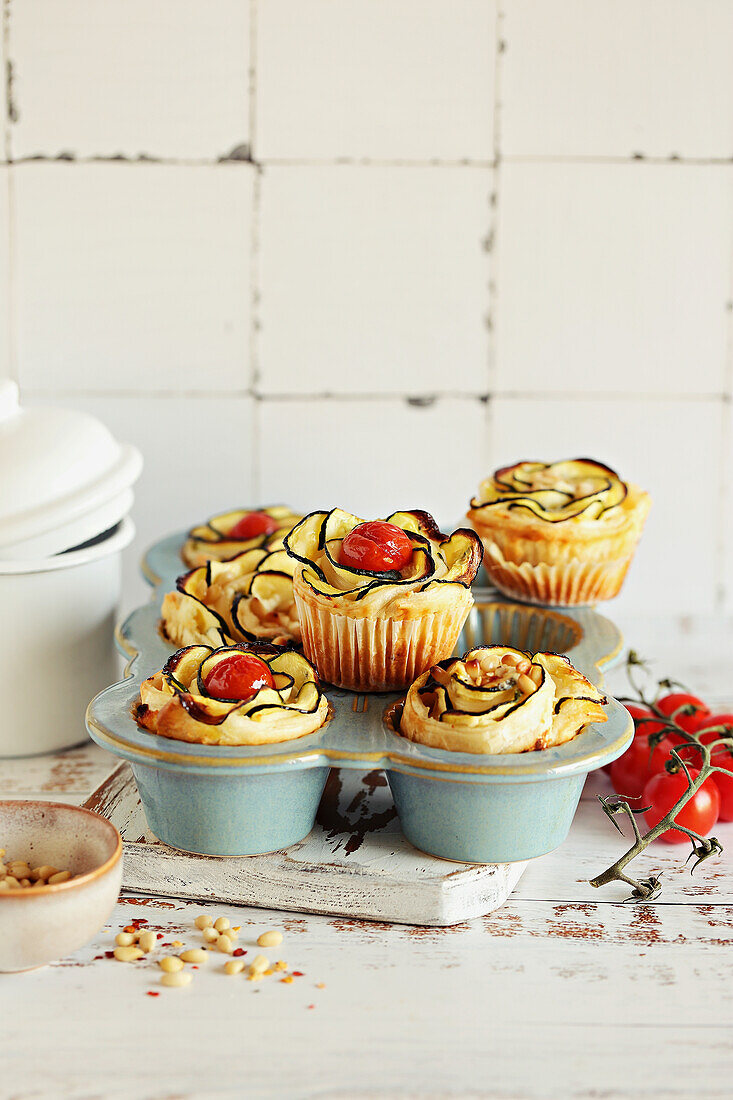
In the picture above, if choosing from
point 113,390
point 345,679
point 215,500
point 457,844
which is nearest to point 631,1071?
point 457,844

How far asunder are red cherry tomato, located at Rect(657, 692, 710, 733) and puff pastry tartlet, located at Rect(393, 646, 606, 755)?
A: 0.31m

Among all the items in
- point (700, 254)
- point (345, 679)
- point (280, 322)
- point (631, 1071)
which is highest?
point (700, 254)

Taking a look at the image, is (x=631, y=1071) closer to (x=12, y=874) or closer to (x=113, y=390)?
(x=12, y=874)

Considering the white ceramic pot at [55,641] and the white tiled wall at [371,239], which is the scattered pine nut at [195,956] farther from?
the white tiled wall at [371,239]

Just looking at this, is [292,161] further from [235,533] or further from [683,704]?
[683,704]

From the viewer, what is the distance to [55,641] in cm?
121

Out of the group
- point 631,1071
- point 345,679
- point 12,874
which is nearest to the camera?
point 631,1071

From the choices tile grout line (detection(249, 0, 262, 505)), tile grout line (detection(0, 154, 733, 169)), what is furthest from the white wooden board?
tile grout line (detection(0, 154, 733, 169))

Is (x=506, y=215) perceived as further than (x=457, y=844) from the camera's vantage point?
Yes

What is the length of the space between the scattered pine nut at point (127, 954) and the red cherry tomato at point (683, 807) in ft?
1.62

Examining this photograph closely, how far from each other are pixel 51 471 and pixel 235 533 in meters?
0.28

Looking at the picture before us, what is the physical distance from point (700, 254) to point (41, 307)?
0.97 meters

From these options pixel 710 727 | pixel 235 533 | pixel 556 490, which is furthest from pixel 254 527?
pixel 710 727

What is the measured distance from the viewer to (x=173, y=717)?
0.88 metres
